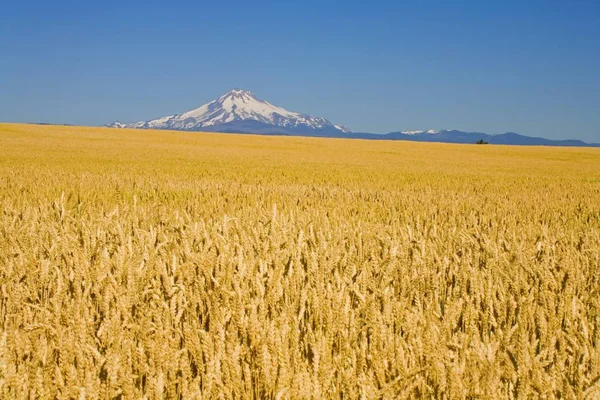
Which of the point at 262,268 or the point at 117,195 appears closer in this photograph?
the point at 262,268

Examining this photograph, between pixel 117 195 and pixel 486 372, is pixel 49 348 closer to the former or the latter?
pixel 486 372

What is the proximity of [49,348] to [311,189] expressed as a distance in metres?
8.23

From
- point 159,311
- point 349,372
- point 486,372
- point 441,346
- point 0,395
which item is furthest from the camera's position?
point 159,311

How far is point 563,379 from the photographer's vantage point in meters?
1.65

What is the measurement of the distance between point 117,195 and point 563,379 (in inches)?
304

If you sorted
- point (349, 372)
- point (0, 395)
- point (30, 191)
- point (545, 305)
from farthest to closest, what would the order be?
point (30, 191) < point (545, 305) < point (349, 372) < point (0, 395)

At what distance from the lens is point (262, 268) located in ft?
9.32

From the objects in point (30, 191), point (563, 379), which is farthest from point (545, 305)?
point (30, 191)

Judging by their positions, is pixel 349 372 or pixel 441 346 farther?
pixel 441 346

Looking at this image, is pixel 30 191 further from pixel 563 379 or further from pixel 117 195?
pixel 563 379

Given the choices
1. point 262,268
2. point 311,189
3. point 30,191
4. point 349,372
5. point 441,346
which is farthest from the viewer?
point 311,189

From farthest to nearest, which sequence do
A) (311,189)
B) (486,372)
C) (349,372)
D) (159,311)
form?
(311,189) → (159,311) → (349,372) → (486,372)

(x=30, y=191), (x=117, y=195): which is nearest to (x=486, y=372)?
(x=117, y=195)

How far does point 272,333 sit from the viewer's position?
6.11 ft
